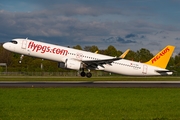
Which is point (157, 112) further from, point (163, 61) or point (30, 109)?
point (163, 61)

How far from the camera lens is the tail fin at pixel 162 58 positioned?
191ft

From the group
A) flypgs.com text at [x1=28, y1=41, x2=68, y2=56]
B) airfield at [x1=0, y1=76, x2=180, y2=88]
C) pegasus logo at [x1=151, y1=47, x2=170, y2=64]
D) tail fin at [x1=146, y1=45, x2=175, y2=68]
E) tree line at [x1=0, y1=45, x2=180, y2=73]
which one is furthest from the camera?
tree line at [x1=0, y1=45, x2=180, y2=73]

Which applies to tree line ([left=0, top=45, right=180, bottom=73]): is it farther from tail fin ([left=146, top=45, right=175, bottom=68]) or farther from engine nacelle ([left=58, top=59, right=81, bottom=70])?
engine nacelle ([left=58, top=59, right=81, bottom=70])

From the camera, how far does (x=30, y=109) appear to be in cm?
1848

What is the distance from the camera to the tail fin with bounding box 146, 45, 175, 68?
58247 mm

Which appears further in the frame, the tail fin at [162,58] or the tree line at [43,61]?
the tree line at [43,61]

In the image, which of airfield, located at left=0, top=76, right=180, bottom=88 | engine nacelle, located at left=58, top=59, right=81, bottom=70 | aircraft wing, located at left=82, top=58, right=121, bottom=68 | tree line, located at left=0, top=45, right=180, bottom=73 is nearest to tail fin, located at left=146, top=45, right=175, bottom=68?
airfield, located at left=0, top=76, right=180, bottom=88

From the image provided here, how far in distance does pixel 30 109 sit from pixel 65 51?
32013 millimetres

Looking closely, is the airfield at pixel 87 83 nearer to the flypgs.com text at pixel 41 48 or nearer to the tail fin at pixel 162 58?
the tail fin at pixel 162 58

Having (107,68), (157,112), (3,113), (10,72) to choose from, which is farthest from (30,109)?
(10,72)

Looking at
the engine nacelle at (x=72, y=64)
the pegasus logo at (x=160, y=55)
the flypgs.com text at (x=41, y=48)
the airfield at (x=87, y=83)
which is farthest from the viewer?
the pegasus logo at (x=160, y=55)

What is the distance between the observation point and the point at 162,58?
192ft

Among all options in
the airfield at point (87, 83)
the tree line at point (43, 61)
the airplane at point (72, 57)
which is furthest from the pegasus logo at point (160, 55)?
the tree line at point (43, 61)

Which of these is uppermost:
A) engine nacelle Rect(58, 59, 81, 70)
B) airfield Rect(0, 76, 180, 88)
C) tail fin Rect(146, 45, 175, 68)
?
tail fin Rect(146, 45, 175, 68)
